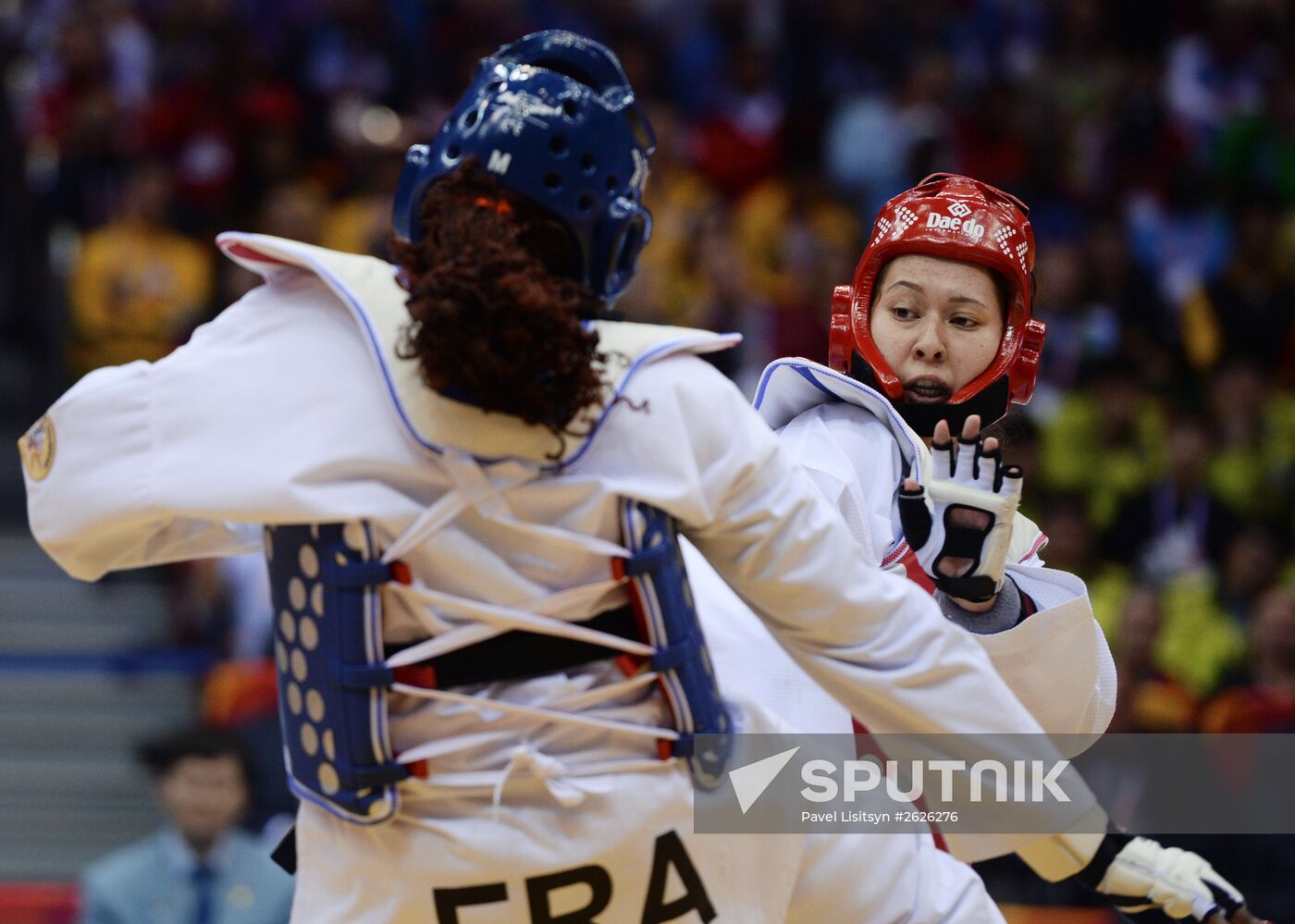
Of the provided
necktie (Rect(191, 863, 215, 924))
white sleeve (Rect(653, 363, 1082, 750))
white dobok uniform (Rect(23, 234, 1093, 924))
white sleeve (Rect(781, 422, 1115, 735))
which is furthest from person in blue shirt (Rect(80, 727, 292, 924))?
white sleeve (Rect(653, 363, 1082, 750))

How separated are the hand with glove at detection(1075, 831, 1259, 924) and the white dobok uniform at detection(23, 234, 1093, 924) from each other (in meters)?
0.84

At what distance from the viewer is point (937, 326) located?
3613 mm

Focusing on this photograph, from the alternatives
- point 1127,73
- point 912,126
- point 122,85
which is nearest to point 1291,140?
point 1127,73

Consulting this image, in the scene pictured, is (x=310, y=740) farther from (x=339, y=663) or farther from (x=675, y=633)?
(x=675, y=633)

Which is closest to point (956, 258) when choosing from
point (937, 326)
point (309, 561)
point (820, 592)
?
point (937, 326)

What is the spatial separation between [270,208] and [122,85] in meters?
1.29

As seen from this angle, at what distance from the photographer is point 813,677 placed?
2797 mm

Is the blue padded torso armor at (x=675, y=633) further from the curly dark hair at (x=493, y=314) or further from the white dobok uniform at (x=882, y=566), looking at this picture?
the white dobok uniform at (x=882, y=566)

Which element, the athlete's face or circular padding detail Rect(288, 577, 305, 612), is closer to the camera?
circular padding detail Rect(288, 577, 305, 612)

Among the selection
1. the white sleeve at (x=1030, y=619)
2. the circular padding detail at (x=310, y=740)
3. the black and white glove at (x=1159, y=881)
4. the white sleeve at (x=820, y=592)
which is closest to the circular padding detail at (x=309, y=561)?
the circular padding detail at (x=310, y=740)

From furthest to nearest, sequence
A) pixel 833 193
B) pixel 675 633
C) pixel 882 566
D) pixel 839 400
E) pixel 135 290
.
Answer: pixel 833 193 < pixel 135 290 < pixel 839 400 < pixel 882 566 < pixel 675 633

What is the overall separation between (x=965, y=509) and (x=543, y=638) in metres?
0.89

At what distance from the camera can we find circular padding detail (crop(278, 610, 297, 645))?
2.62 metres

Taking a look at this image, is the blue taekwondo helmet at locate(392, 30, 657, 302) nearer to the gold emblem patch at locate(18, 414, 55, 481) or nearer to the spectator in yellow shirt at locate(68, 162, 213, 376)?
the gold emblem patch at locate(18, 414, 55, 481)
